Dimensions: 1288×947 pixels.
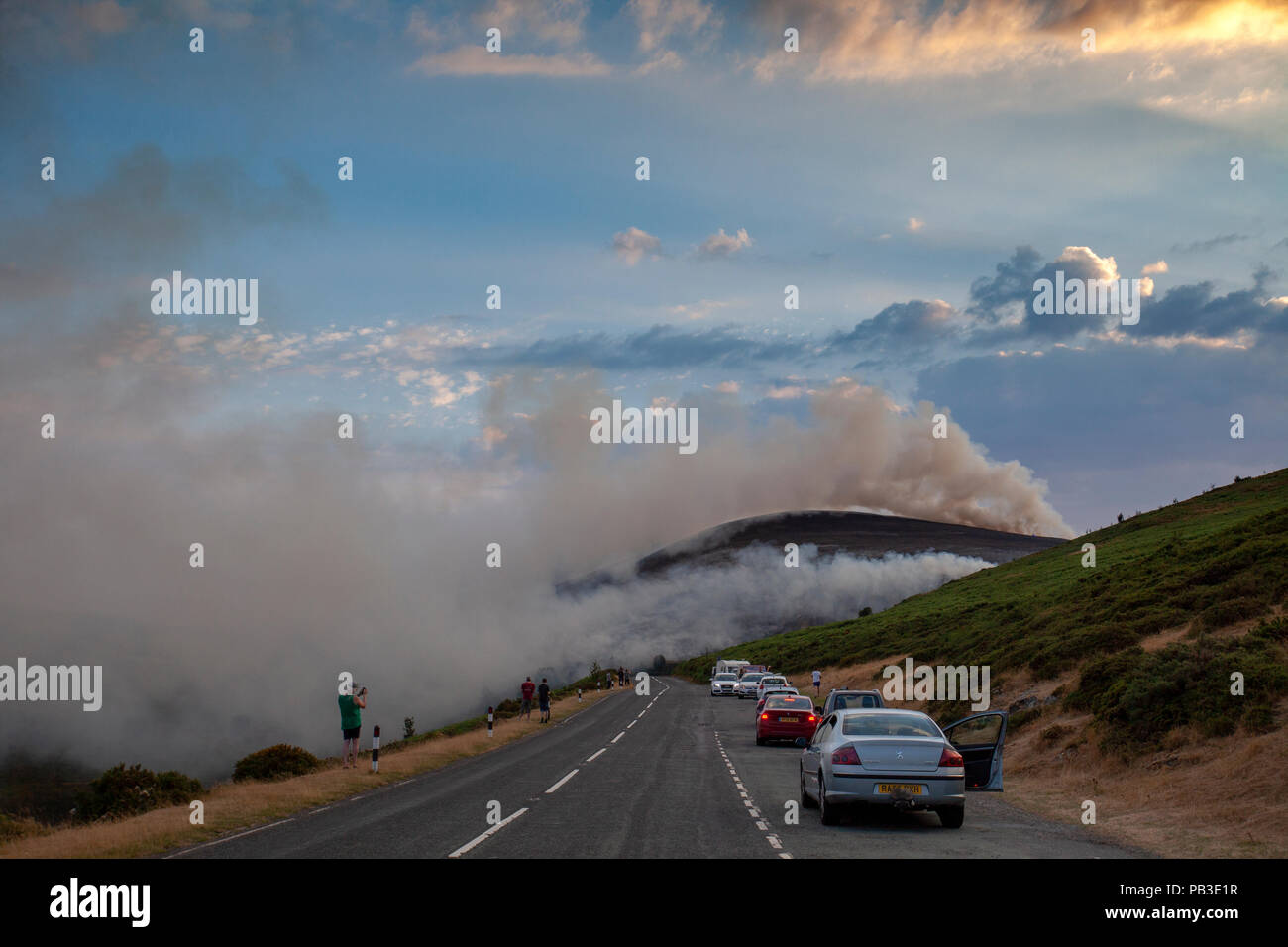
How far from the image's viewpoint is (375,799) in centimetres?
1908

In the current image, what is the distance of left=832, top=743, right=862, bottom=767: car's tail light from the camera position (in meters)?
14.2

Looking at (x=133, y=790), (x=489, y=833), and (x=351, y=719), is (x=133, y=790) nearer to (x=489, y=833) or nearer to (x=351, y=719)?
(x=351, y=719)

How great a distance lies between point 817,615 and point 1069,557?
4839 inches

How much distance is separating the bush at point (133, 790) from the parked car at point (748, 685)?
40.5 meters

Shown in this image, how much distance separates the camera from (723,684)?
71375mm

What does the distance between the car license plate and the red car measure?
1827cm

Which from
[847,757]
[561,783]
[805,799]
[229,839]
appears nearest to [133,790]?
[561,783]

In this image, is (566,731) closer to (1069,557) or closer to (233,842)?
(233,842)

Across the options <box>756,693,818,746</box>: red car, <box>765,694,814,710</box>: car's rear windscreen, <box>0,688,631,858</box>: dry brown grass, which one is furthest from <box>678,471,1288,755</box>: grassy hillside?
<box>0,688,631,858</box>: dry brown grass

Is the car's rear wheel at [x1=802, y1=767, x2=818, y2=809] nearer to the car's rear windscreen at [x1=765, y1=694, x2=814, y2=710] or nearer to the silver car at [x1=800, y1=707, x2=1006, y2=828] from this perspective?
the silver car at [x1=800, y1=707, x2=1006, y2=828]

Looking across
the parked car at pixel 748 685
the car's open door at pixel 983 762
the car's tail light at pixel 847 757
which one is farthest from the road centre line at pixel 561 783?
the parked car at pixel 748 685

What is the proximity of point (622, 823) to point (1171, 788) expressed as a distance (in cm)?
998

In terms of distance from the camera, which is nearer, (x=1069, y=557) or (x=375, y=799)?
(x=375, y=799)
